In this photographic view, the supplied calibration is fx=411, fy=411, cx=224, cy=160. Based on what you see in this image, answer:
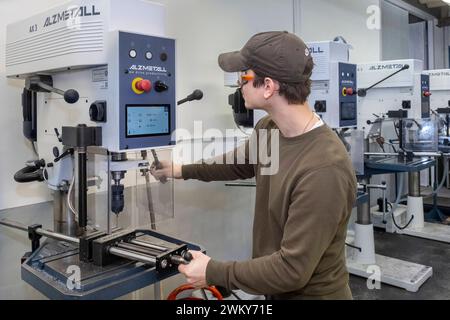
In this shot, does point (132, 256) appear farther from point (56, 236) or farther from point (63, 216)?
point (63, 216)

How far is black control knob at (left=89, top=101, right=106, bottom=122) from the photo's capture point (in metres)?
1.12

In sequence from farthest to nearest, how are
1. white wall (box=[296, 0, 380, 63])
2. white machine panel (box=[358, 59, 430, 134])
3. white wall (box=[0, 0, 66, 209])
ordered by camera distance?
white wall (box=[296, 0, 380, 63]), white machine panel (box=[358, 59, 430, 134]), white wall (box=[0, 0, 66, 209])

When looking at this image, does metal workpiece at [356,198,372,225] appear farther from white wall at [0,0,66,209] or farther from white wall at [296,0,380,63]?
white wall at [0,0,66,209]

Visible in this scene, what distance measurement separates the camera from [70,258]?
116cm

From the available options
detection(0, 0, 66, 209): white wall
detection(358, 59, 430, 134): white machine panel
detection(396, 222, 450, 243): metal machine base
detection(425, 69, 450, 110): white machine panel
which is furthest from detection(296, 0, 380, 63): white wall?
detection(0, 0, 66, 209): white wall

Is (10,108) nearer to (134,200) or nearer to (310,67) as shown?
(134,200)

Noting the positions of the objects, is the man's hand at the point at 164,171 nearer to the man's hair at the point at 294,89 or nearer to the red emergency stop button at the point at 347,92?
the man's hair at the point at 294,89

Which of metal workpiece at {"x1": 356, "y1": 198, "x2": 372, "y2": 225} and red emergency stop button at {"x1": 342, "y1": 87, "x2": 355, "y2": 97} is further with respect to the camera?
metal workpiece at {"x1": 356, "y1": 198, "x2": 372, "y2": 225}

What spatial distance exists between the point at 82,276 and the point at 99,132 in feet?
1.26

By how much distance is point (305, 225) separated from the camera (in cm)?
103

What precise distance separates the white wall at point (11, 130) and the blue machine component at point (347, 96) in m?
1.64

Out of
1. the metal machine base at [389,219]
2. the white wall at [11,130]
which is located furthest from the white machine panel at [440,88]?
the white wall at [11,130]
